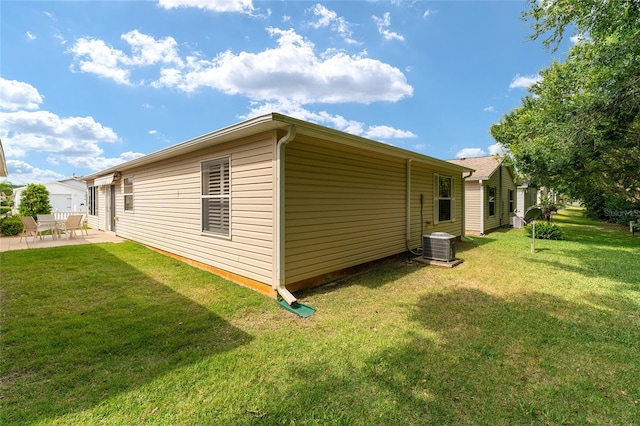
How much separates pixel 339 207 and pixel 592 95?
6.58 metres

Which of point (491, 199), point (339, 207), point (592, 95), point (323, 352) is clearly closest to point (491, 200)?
point (491, 199)

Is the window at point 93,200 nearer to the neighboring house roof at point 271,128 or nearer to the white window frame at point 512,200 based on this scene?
the neighboring house roof at point 271,128

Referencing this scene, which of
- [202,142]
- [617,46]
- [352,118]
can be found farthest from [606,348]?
[352,118]

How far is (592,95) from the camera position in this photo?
21.7 ft

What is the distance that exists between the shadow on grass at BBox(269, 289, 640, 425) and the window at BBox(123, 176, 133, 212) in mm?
9360

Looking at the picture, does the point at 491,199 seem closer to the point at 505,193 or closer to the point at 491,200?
the point at 491,200

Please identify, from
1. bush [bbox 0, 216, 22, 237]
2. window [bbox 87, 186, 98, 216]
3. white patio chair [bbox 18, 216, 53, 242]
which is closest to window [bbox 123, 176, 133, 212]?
white patio chair [bbox 18, 216, 53, 242]

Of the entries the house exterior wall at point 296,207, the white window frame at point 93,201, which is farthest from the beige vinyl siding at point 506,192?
the white window frame at point 93,201

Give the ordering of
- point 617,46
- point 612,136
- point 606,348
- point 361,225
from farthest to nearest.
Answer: point 612,136, point 361,225, point 617,46, point 606,348

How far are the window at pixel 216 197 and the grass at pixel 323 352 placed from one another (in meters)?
1.08

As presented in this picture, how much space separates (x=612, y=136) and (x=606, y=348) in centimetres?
682

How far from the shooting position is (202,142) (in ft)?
17.5

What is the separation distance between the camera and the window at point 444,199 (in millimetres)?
8839

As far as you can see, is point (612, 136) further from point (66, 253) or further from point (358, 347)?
point (66, 253)
